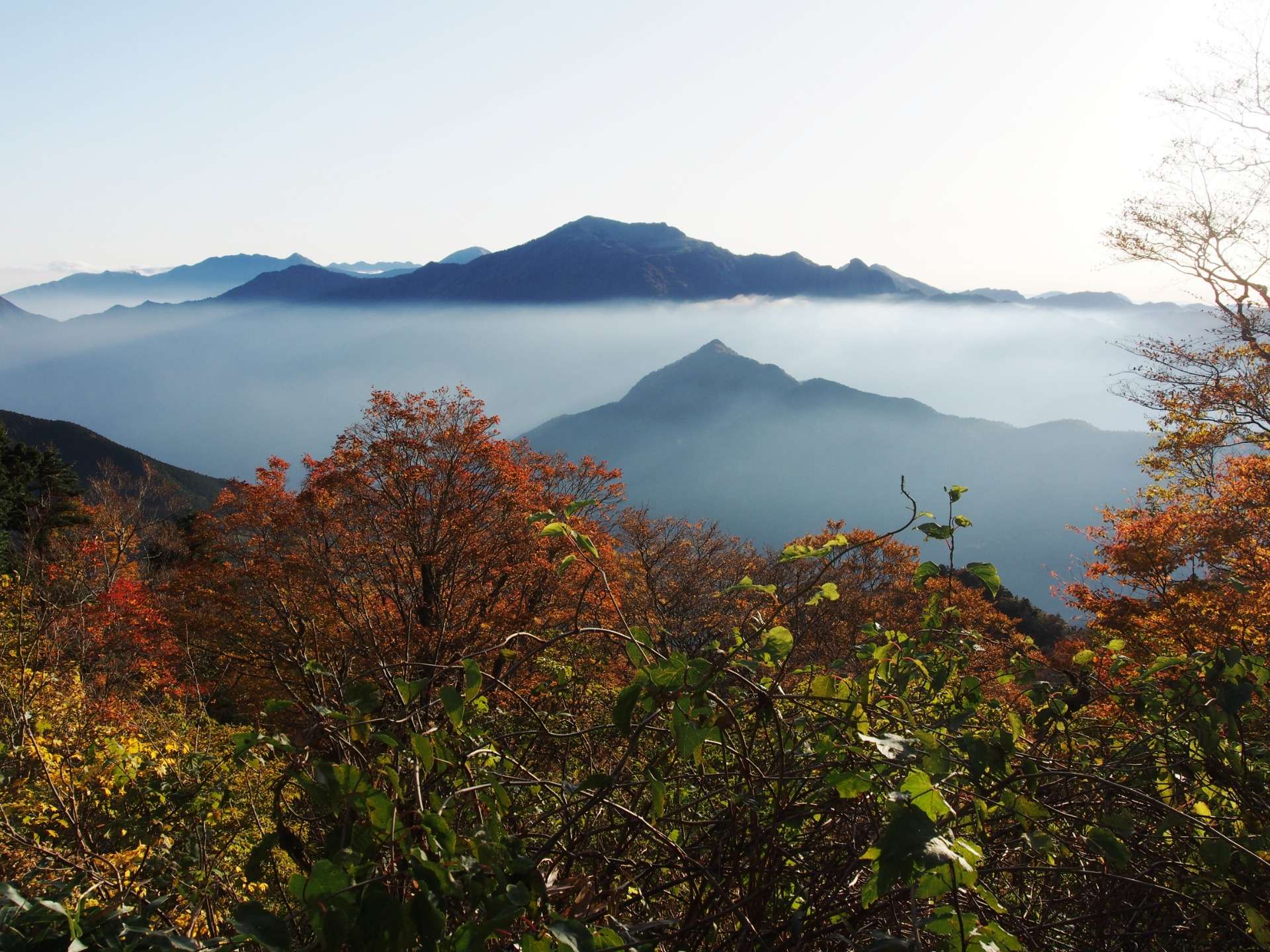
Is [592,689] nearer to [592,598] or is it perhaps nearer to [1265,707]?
[1265,707]

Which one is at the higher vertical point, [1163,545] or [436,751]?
[436,751]

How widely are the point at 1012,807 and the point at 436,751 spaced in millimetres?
1189

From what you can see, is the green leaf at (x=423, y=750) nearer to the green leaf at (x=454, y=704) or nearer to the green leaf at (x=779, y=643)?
the green leaf at (x=454, y=704)

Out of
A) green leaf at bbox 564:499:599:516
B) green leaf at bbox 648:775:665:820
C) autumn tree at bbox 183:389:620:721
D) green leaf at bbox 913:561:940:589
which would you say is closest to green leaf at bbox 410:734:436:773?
green leaf at bbox 648:775:665:820

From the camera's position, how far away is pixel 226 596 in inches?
636

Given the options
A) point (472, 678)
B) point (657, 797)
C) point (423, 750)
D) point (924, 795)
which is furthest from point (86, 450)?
point (924, 795)

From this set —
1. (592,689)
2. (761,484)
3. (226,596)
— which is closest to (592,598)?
(226,596)

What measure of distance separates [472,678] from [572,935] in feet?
1.54

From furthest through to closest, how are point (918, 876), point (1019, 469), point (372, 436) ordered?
point (1019, 469)
point (372, 436)
point (918, 876)

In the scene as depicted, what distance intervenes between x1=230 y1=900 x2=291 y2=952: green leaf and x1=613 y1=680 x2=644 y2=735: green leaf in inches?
22.0

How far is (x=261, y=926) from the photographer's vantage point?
1.02 meters

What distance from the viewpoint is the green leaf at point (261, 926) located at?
0.98 metres

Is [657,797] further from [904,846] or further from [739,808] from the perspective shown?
[904,846]

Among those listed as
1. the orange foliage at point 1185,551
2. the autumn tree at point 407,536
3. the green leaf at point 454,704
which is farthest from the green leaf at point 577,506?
the autumn tree at point 407,536
